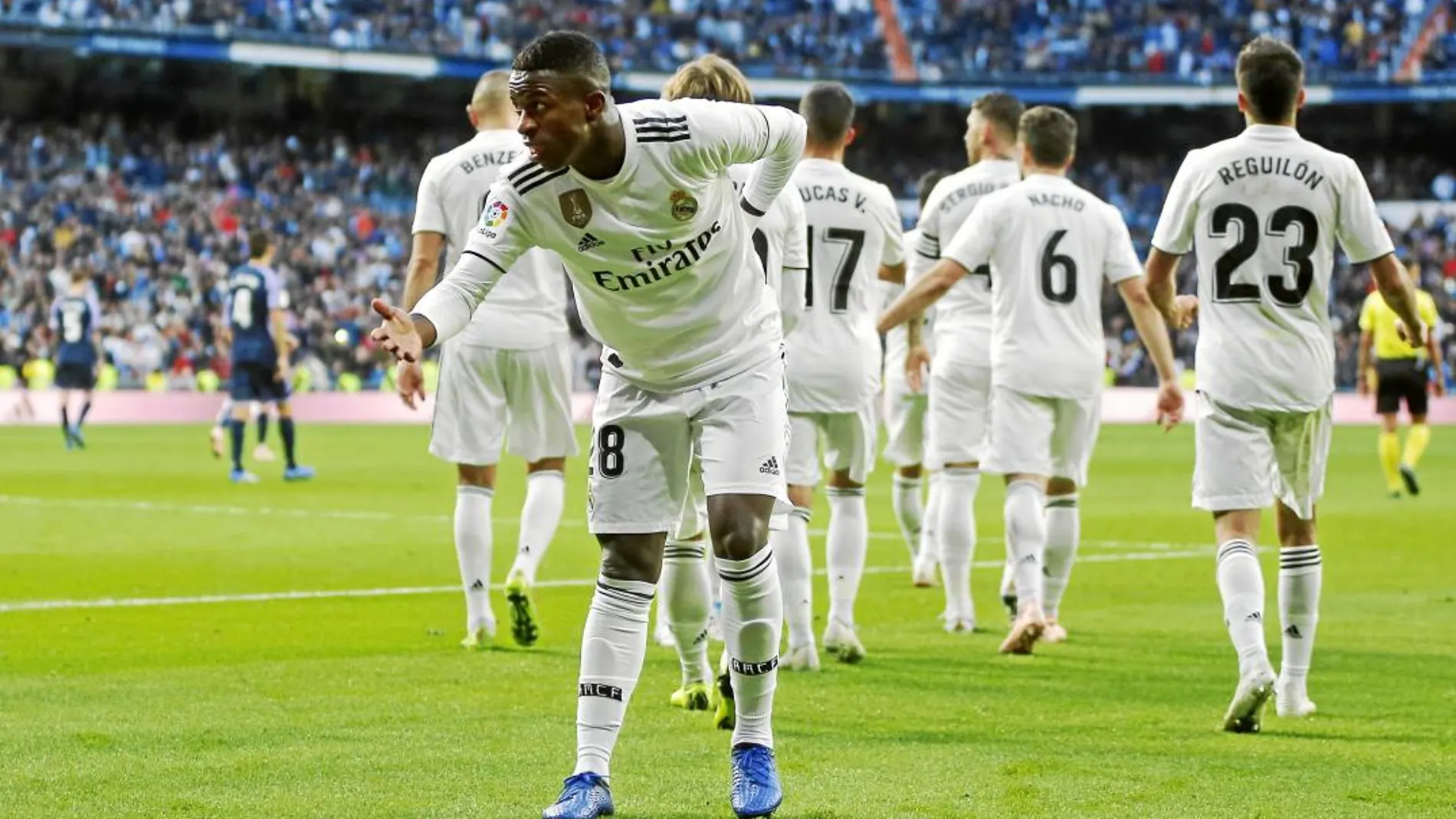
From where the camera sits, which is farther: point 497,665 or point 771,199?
point 497,665

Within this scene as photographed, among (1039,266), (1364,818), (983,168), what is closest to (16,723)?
(1364,818)

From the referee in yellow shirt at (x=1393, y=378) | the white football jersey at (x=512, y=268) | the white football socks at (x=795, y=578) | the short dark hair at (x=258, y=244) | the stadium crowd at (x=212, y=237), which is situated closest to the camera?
the white football socks at (x=795, y=578)

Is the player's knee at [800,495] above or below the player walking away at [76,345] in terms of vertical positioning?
above

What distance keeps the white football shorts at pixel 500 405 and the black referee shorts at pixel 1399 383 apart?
41.7 ft

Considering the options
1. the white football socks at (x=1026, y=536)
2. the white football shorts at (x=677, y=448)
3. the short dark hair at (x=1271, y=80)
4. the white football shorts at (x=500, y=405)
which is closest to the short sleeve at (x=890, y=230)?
the white football socks at (x=1026, y=536)

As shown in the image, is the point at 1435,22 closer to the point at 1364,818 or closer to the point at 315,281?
the point at 315,281

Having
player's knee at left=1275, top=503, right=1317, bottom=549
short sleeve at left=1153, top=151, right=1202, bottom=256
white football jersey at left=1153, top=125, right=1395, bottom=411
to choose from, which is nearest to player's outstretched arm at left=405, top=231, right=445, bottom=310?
short sleeve at left=1153, top=151, right=1202, bottom=256

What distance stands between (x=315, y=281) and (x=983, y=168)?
117 feet

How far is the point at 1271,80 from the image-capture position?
7.04 meters

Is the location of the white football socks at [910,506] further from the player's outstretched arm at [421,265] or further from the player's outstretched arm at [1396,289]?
the player's outstretched arm at [1396,289]

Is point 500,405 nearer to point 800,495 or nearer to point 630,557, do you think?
point 800,495

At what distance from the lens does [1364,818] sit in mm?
5215

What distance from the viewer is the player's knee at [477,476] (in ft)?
29.7

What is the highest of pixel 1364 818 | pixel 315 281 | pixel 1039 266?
pixel 1039 266
